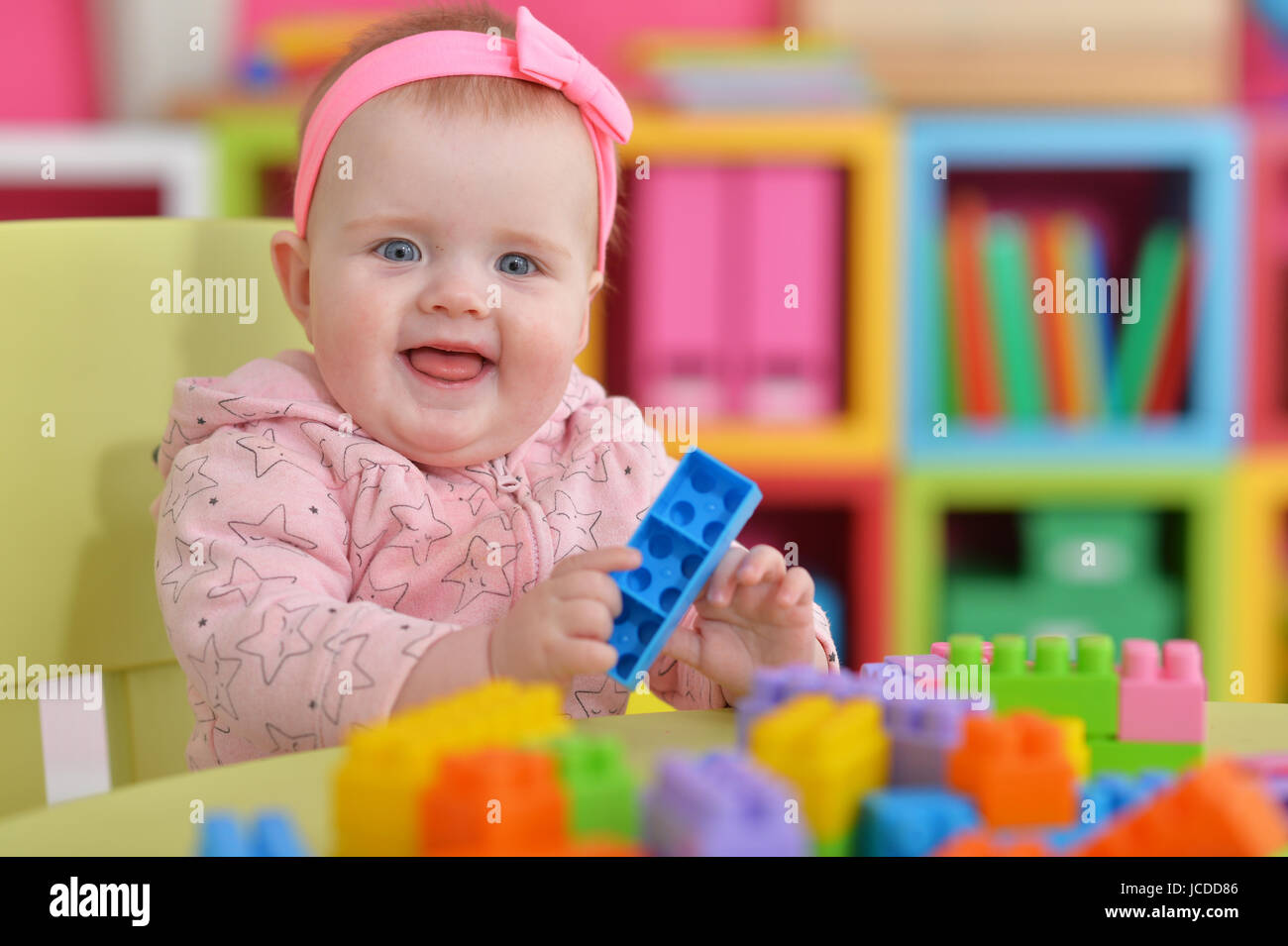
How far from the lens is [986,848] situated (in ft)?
1.40

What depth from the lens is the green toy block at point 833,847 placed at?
0.46 metres

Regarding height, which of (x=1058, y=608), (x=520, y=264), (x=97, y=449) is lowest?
(x=1058, y=608)

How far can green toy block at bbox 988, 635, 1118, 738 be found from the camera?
626mm

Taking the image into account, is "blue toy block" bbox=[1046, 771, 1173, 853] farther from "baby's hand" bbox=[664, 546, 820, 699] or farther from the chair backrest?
the chair backrest

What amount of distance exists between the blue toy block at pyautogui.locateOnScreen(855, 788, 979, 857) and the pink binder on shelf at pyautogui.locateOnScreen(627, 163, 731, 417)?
1.49 m

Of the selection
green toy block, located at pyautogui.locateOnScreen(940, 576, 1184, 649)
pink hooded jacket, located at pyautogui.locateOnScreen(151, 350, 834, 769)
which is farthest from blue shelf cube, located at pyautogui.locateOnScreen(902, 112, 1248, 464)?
pink hooded jacket, located at pyautogui.locateOnScreen(151, 350, 834, 769)

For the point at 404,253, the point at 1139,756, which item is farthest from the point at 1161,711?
the point at 404,253

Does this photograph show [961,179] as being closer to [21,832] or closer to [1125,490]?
[1125,490]

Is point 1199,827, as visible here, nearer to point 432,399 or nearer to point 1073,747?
point 1073,747

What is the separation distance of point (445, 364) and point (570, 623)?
0.27 m

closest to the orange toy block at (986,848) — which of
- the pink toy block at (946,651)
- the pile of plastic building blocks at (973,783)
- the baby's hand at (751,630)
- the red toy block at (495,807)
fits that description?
the pile of plastic building blocks at (973,783)

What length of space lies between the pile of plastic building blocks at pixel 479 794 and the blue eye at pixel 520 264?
18.0 inches
